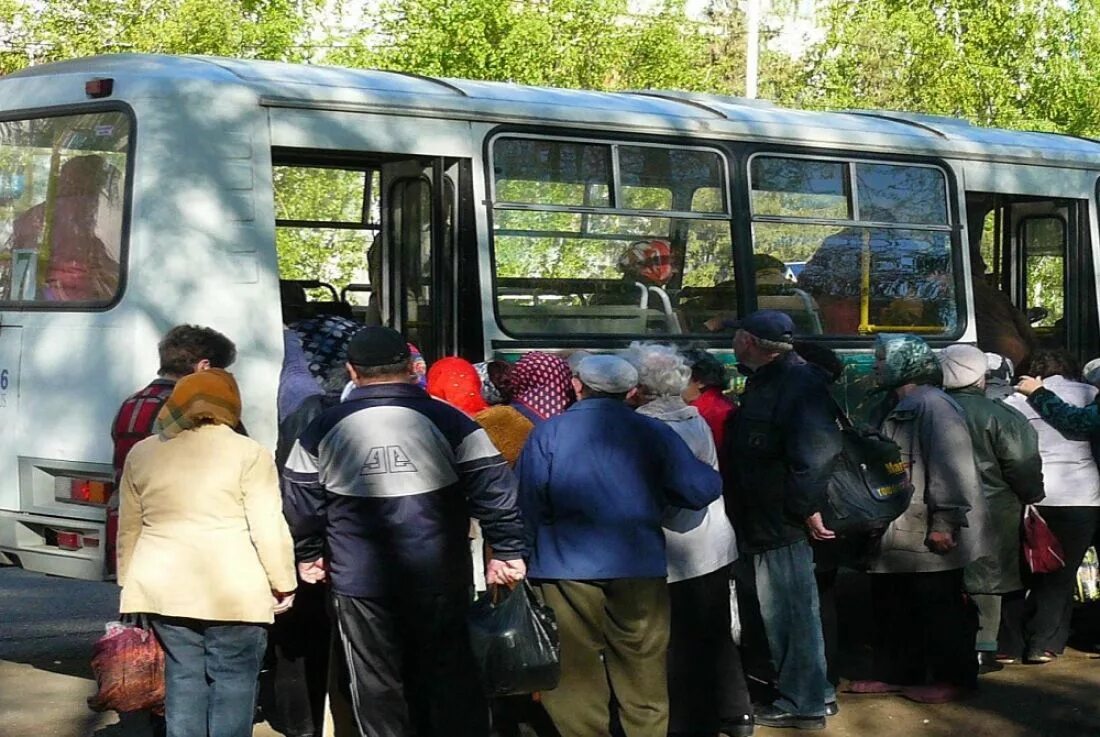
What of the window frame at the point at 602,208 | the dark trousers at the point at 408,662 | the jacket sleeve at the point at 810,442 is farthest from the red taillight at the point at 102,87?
the jacket sleeve at the point at 810,442

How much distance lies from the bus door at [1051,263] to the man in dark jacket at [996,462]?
3357mm

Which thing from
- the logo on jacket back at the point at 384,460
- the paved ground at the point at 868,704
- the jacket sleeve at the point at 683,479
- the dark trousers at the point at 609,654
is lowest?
the paved ground at the point at 868,704

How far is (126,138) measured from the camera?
8.03 m

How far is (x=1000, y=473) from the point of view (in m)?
8.66

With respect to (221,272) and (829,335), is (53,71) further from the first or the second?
(829,335)

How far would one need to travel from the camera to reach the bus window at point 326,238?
909cm

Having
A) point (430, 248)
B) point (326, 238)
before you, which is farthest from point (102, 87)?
point (430, 248)

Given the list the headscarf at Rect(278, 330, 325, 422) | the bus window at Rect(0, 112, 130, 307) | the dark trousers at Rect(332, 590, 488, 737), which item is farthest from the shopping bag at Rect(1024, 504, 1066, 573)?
the bus window at Rect(0, 112, 130, 307)

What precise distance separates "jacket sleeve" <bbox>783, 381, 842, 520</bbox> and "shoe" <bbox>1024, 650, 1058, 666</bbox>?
2.53m

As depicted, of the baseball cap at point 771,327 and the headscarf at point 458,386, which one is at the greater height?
the baseball cap at point 771,327

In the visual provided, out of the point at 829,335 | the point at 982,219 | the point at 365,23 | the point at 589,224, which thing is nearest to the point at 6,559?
the point at 589,224

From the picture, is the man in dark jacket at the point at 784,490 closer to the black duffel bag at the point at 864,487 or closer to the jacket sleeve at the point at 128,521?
the black duffel bag at the point at 864,487

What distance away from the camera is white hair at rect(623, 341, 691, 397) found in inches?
279

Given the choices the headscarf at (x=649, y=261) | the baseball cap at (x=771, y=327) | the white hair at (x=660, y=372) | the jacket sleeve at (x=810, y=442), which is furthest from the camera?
the headscarf at (x=649, y=261)
